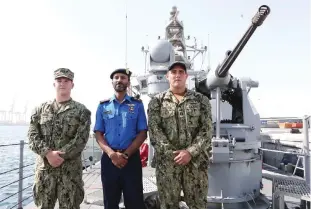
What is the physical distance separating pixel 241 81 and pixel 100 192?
3.28m

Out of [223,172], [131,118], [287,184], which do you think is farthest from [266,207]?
[131,118]

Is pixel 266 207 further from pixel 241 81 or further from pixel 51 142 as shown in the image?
pixel 51 142

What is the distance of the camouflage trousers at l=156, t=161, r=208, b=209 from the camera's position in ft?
9.02

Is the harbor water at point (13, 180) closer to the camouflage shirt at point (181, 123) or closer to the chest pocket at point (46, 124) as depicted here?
the chest pocket at point (46, 124)

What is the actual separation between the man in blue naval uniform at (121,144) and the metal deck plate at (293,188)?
7.47 feet

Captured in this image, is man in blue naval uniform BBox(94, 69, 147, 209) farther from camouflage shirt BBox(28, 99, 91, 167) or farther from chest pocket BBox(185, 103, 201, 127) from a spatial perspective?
chest pocket BBox(185, 103, 201, 127)

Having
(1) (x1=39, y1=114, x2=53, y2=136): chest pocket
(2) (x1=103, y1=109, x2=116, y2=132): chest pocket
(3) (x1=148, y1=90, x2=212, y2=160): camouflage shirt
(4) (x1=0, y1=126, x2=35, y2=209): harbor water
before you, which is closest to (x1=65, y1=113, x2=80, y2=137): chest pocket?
(1) (x1=39, y1=114, x2=53, y2=136): chest pocket

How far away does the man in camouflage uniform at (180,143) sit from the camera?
9.00ft

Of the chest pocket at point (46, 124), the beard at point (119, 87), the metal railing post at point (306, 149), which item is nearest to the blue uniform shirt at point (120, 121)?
the beard at point (119, 87)

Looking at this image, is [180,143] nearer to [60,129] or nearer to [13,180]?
[60,129]

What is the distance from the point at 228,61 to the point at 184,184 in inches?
85.6

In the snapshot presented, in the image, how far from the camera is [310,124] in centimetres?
440

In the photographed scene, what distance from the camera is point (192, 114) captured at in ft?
9.30

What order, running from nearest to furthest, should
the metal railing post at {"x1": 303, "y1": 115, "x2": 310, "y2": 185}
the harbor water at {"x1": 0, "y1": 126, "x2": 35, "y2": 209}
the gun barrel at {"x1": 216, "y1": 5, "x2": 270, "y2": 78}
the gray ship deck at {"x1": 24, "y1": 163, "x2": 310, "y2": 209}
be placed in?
the gun barrel at {"x1": 216, "y1": 5, "x2": 270, "y2": 78}, the gray ship deck at {"x1": 24, "y1": 163, "x2": 310, "y2": 209}, the metal railing post at {"x1": 303, "y1": 115, "x2": 310, "y2": 185}, the harbor water at {"x1": 0, "y1": 126, "x2": 35, "y2": 209}
